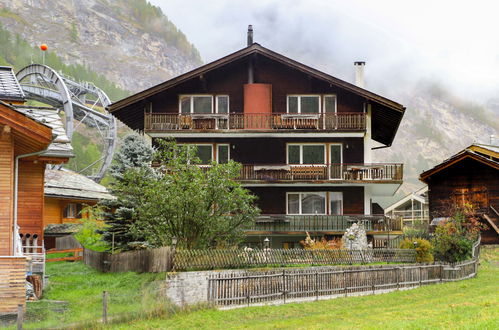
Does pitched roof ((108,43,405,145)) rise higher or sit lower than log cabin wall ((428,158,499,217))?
higher

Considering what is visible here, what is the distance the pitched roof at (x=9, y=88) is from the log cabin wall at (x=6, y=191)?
5.76 m

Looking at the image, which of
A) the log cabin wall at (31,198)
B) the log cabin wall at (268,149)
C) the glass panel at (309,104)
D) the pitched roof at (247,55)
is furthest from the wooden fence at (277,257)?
the glass panel at (309,104)

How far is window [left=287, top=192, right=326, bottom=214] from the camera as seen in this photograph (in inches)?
1777

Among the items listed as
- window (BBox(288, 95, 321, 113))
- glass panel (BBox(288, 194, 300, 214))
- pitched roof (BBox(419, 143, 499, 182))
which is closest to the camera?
glass panel (BBox(288, 194, 300, 214))

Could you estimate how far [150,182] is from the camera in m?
30.7

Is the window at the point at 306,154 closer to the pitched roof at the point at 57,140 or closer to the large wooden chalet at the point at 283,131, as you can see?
the large wooden chalet at the point at 283,131

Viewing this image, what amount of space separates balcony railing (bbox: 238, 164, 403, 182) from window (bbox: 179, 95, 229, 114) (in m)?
4.55

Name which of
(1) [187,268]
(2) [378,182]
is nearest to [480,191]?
(2) [378,182]

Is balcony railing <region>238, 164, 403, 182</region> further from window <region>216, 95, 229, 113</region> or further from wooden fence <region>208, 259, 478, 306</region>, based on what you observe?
wooden fence <region>208, 259, 478, 306</region>

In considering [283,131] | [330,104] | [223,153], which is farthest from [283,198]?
[330,104]

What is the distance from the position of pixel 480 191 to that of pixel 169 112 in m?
21.1

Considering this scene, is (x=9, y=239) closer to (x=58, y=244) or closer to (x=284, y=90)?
(x=58, y=244)

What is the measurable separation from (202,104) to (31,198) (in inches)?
807

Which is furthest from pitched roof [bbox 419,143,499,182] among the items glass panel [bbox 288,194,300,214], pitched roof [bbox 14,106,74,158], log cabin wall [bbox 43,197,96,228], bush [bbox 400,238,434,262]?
pitched roof [bbox 14,106,74,158]
